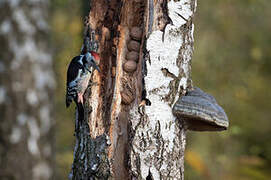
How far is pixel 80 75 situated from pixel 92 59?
5.1 inches

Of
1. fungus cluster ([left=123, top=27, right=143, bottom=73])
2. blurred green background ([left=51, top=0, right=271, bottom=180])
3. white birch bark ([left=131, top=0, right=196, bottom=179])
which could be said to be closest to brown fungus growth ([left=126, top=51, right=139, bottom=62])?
fungus cluster ([left=123, top=27, right=143, bottom=73])

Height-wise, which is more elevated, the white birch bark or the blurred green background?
the blurred green background

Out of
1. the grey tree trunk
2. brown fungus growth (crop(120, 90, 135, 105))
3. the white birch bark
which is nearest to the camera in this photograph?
the white birch bark

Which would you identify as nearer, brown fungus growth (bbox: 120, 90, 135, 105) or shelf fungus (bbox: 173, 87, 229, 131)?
shelf fungus (bbox: 173, 87, 229, 131)

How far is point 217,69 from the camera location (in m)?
6.72

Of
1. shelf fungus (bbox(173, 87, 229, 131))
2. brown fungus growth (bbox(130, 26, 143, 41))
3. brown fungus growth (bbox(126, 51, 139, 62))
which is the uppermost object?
brown fungus growth (bbox(130, 26, 143, 41))

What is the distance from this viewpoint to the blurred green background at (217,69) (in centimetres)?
673

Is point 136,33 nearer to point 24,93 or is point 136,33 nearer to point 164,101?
point 164,101

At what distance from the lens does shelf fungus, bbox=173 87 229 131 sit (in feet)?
7.71

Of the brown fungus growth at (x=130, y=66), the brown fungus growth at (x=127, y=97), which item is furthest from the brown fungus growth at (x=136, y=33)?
the brown fungus growth at (x=127, y=97)

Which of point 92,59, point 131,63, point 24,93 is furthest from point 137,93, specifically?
point 24,93

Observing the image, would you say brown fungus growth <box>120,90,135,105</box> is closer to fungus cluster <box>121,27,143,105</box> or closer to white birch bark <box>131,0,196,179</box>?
fungus cluster <box>121,27,143,105</box>

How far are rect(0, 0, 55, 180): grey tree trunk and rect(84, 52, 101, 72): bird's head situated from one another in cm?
218

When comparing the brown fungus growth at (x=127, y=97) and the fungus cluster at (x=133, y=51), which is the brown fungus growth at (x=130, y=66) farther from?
the brown fungus growth at (x=127, y=97)
